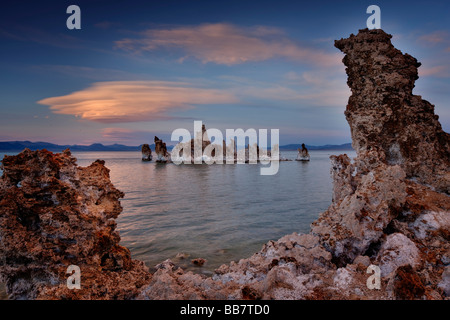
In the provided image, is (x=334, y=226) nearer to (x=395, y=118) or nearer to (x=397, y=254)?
(x=397, y=254)

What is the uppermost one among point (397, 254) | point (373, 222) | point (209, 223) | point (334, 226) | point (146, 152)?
point (146, 152)

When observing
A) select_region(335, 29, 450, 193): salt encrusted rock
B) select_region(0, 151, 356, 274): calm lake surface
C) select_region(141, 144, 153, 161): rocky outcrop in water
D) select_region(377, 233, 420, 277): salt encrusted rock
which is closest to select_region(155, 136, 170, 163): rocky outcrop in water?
select_region(141, 144, 153, 161): rocky outcrop in water

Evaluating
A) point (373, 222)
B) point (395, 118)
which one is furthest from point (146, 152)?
point (373, 222)

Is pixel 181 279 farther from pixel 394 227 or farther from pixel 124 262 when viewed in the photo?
pixel 394 227

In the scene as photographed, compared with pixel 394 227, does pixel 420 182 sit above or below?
above

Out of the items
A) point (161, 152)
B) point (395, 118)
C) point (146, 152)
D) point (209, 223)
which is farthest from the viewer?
point (146, 152)

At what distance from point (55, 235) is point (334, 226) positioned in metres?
5.25

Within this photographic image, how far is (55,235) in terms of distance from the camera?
477 cm

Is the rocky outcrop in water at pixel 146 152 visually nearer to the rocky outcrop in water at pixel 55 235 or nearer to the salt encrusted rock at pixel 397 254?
the rocky outcrop in water at pixel 55 235

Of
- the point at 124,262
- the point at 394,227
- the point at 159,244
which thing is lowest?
the point at 159,244
